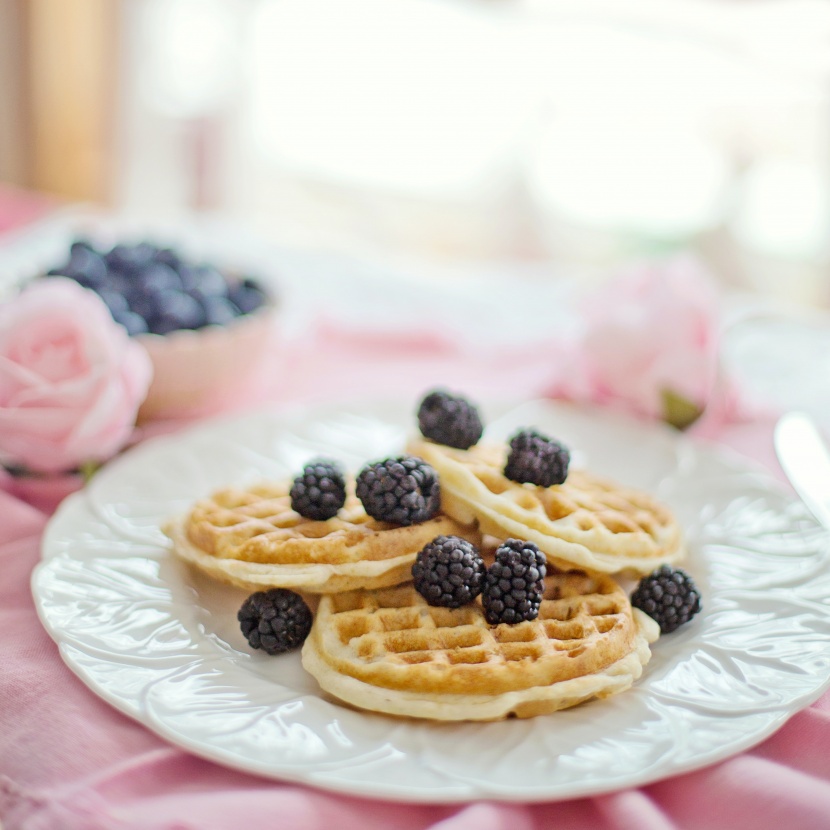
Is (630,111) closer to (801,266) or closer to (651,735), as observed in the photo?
(801,266)

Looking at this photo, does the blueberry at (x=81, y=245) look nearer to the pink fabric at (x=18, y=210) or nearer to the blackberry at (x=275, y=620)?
the blackberry at (x=275, y=620)

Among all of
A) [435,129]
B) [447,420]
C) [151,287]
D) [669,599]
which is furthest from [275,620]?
[435,129]

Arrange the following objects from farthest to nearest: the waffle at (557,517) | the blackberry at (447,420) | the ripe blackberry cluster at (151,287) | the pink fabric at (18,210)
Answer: the pink fabric at (18,210)
the ripe blackberry cluster at (151,287)
the blackberry at (447,420)
the waffle at (557,517)

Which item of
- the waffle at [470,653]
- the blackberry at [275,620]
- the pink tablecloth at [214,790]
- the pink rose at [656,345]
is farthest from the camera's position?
the pink rose at [656,345]

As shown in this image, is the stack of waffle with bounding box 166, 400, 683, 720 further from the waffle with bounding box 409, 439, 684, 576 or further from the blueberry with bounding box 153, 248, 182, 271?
the blueberry with bounding box 153, 248, 182, 271

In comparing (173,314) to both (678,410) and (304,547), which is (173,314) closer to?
(304,547)

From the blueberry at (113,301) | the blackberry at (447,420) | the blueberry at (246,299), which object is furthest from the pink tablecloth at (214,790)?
the blueberry at (246,299)
